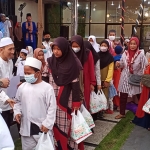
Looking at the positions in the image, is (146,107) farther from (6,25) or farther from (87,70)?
(6,25)

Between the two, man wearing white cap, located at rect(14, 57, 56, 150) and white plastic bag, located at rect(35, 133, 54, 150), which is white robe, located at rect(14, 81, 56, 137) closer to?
man wearing white cap, located at rect(14, 57, 56, 150)

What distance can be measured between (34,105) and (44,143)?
0.44 m

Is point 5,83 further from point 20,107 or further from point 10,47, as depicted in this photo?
point 10,47

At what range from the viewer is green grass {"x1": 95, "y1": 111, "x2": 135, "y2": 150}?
3869mm

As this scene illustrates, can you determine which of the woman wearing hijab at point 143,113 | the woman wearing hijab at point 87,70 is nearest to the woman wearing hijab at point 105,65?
the woman wearing hijab at point 143,113

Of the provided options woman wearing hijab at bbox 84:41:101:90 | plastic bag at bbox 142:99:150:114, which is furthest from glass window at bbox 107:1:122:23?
plastic bag at bbox 142:99:150:114

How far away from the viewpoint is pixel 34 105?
2.75 metres

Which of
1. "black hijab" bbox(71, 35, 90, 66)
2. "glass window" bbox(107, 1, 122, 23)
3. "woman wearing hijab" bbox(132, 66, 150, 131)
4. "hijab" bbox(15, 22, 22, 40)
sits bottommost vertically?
"woman wearing hijab" bbox(132, 66, 150, 131)

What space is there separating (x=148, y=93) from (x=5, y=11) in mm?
8180

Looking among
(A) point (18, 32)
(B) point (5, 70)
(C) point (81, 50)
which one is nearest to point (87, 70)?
(C) point (81, 50)

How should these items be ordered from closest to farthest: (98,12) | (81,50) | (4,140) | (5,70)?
1. (4,140)
2. (5,70)
3. (81,50)
4. (98,12)

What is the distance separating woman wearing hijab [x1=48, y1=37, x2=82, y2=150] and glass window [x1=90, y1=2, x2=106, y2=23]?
13.3 meters

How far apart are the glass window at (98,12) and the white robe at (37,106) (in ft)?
45.3

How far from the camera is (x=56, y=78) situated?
3.17 metres
